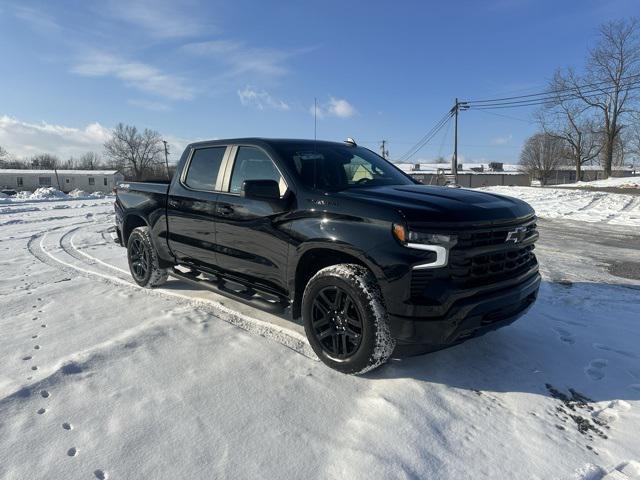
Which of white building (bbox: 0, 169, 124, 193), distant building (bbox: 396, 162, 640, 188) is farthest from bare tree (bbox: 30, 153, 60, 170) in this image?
distant building (bbox: 396, 162, 640, 188)

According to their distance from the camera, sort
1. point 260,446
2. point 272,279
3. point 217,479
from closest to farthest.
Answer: point 217,479, point 260,446, point 272,279

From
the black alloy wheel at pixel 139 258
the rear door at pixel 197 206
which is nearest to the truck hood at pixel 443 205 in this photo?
the rear door at pixel 197 206

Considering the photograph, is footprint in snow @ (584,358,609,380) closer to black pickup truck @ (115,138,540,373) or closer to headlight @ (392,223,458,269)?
black pickup truck @ (115,138,540,373)

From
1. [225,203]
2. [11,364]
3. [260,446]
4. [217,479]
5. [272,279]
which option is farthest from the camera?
[225,203]

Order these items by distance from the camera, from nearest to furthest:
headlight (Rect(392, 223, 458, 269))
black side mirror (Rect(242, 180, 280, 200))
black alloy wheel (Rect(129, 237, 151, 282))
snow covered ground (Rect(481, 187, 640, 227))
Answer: headlight (Rect(392, 223, 458, 269)) → black side mirror (Rect(242, 180, 280, 200)) → black alloy wheel (Rect(129, 237, 151, 282)) → snow covered ground (Rect(481, 187, 640, 227))

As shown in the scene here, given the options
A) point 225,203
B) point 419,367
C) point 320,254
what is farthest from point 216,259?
point 419,367

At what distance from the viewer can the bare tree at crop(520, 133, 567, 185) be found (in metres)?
69.9

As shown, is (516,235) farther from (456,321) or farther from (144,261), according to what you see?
(144,261)

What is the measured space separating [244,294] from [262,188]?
3.64ft

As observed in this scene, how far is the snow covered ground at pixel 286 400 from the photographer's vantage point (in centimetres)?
233

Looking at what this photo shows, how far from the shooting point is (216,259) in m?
4.48

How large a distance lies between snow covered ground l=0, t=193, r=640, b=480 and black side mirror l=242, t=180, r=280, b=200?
128cm

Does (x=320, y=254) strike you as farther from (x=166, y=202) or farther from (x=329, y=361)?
(x=166, y=202)

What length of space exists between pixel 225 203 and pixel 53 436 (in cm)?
237
